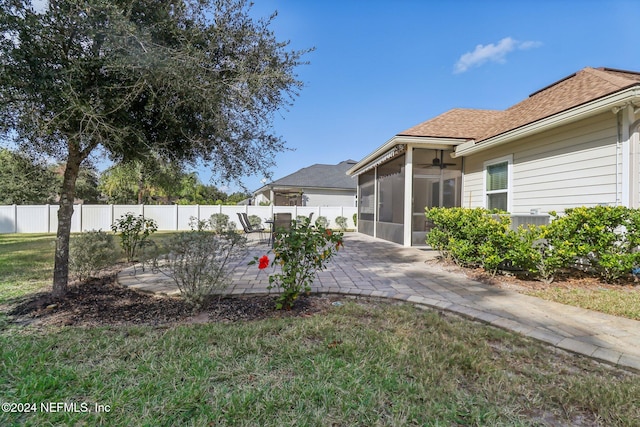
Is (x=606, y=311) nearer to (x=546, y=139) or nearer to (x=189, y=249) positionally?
(x=546, y=139)

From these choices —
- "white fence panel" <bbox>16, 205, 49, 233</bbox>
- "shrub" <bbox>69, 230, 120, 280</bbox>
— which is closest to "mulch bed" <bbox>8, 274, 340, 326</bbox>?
"shrub" <bbox>69, 230, 120, 280</bbox>

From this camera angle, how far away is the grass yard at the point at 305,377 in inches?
66.2

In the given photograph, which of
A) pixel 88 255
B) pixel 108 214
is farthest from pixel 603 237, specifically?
pixel 108 214

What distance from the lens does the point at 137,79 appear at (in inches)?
126

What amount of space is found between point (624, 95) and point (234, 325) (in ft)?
20.1

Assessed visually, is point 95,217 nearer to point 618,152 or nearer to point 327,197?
point 327,197

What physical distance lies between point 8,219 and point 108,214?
4.25m

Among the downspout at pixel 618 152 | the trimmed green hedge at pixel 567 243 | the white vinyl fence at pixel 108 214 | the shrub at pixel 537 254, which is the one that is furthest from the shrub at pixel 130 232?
the downspout at pixel 618 152

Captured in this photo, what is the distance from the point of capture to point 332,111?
516 inches

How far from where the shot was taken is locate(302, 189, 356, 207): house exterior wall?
2084 cm

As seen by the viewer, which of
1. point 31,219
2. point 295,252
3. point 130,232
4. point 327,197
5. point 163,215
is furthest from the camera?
point 327,197

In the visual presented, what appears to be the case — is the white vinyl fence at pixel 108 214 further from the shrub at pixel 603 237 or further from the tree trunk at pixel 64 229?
the shrub at pixel 603 237

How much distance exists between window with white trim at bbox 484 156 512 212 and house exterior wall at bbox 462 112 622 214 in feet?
0.45

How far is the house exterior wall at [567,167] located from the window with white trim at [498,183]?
0.45ft
